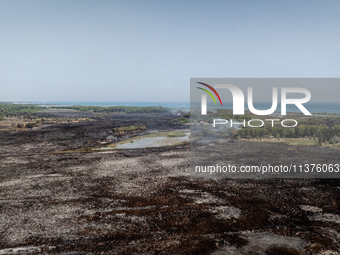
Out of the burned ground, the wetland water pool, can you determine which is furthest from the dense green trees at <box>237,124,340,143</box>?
the burned ground

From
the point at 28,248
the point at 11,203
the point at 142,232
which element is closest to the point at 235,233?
the point at 142,232

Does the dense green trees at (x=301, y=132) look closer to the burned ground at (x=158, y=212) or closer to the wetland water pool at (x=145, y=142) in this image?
the wetland water pool at (x=145, y=142)

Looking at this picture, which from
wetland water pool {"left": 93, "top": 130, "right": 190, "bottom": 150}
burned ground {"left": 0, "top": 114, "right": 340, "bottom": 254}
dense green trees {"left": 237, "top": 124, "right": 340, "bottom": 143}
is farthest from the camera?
wetland water pool {"left": 93, "top": 130, "right": 190, "bottom": 150}

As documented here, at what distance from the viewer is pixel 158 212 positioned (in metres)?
8.45

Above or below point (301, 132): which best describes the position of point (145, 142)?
below

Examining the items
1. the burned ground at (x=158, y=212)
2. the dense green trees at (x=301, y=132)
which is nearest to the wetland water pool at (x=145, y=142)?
the dense green trees at (x=301, y=132)

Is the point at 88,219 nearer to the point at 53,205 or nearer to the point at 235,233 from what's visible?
the point at 53,205

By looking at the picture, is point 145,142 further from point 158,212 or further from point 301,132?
point 301,132

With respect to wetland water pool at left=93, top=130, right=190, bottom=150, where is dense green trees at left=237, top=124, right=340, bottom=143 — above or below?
above

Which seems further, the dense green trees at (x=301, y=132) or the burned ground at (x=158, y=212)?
the dense green trees at (x=301, y=132)

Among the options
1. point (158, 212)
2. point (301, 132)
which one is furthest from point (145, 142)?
point (301, 132)

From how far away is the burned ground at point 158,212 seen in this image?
655cm

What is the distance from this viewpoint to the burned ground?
6547 mm

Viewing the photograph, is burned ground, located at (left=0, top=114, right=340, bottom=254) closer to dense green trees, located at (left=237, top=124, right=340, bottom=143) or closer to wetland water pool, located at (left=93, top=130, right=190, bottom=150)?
wetland water pool, located at (left=93, top=130, right=190, bottom=150)
